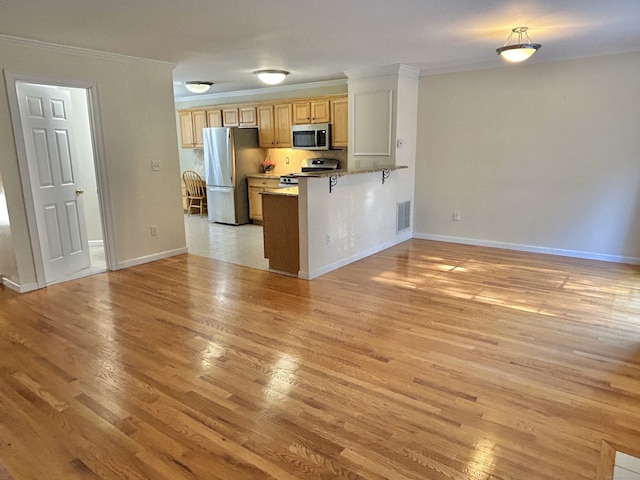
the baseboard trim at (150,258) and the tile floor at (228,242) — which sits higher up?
the baseboard trim at (150,258)

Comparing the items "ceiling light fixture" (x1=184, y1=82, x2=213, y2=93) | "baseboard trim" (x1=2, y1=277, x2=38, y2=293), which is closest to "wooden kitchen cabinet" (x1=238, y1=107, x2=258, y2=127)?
"ceiling light fixture" (x1=184, y1=82, x2=213, y2=93)

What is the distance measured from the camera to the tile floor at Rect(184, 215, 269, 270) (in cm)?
520

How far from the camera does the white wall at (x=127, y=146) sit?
3844mm

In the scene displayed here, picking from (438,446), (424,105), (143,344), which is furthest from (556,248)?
(143,344)

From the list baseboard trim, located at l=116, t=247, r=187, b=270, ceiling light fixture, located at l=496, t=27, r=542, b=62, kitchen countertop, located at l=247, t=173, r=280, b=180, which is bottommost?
baseboard trim, located at l=116, t=247, r=187, b=270

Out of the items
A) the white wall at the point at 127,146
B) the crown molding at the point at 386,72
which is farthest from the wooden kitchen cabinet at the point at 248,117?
the white wall at the point at 127,146

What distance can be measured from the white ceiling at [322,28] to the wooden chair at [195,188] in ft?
11.9

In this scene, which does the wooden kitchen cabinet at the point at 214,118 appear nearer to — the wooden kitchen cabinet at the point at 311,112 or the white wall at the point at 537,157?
the wooden kitchen cabinet at the point at 311,112

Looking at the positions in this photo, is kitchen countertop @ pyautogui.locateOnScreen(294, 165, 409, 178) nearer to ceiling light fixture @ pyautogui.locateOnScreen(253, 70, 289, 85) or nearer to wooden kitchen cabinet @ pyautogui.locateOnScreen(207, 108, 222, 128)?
ceiling light fixture @ pyautogui.locateOnScreen(253, 70, 289, 85)

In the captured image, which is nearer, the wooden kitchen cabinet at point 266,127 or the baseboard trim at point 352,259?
the baseboard trim at point 352,259

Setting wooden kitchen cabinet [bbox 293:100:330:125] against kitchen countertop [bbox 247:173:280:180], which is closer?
wooden kitchen cabinet [bbox 293:100:330:125]

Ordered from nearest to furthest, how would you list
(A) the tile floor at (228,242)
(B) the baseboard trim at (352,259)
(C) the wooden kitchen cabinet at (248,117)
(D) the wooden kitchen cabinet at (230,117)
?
(B) the baseboard trim at (352,259) < (A) the tile floor at (228,242) < (C) the wooden kitchen cabinet at (248,117) < (D) the wooden kitchen cabinet at (230,117)

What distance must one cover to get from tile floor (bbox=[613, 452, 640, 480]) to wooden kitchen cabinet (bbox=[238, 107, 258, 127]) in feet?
22.6

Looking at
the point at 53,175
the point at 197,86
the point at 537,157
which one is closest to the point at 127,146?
the point at 53,175
